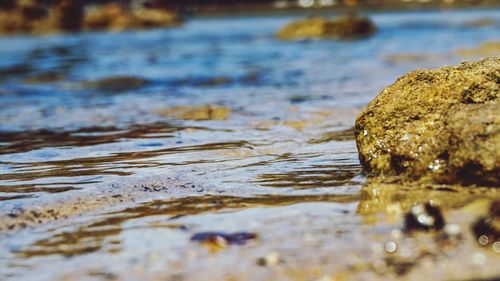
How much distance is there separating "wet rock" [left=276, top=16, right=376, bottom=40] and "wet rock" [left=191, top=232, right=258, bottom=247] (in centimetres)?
2398

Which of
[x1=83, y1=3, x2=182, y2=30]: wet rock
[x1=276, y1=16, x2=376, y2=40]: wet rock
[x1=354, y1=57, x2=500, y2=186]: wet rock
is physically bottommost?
[x1=276, y1=16, x2=376, y2=40]: wet rock

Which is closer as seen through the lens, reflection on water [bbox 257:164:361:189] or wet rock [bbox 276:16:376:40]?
reflection on water [bbox 257:164:361:189]

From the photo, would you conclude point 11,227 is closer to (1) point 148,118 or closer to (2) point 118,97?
(1) point 148,118

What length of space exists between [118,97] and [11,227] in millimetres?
7604

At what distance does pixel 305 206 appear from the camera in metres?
3.27

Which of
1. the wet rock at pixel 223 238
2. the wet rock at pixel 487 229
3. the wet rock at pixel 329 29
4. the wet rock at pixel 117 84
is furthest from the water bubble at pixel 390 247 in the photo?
the wet rock at pixel 329 29

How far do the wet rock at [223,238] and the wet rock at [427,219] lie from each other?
630 millimetres

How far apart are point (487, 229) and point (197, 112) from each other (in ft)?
18.5

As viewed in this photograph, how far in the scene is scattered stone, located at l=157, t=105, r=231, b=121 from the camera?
7.43 metres

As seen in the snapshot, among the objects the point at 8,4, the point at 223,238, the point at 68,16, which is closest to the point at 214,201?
the point at 223,238

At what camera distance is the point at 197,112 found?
795cm

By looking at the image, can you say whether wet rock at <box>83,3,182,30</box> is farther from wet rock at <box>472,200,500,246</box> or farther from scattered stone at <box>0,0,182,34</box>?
wet rock at <box>472,200,500,246</box>

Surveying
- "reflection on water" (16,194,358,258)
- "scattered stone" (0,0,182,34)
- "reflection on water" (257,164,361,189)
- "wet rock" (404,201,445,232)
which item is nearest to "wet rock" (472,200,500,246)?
"wet rock" (404,201,445,232)

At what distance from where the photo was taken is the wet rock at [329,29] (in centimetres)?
2678
